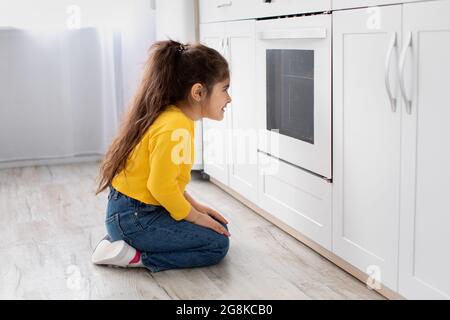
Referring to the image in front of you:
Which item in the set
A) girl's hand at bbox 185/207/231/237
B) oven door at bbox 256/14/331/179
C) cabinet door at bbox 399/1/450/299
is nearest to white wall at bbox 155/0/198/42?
oven door at bbox 256/14/331/179

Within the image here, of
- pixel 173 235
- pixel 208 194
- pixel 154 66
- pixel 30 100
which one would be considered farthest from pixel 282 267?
pixel 30 100

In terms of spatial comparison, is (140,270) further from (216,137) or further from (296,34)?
(216,137)

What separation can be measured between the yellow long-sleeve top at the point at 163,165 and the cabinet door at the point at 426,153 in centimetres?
59

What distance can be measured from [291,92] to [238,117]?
450 millimetres

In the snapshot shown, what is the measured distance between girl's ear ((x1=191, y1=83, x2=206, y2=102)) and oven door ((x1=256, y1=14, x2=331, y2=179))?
272mm

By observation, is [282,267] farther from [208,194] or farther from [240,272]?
[208,194]

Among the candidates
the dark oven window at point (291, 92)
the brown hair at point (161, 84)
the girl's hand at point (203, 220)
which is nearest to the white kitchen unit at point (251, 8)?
the dark oven window at point (291, 92)

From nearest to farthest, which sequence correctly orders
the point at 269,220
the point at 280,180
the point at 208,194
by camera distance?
the point at 280,180, the point at 269,220, the point at 208,194

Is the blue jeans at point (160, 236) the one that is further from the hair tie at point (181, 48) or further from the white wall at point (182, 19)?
the white wall at point (182, 19)

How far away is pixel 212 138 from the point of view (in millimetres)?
2600

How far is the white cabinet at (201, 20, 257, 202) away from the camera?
2.17 meters

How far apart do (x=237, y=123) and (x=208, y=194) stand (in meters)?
0.37
